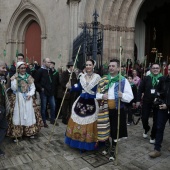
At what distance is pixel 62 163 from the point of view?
3.68 metres

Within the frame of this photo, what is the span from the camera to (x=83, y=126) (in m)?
4.04

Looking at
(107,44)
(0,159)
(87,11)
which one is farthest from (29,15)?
(0,159)

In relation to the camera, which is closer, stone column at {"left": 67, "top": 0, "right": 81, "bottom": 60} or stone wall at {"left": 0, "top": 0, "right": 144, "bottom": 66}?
stone wall at {"left": 0, "top": 0, "right": 144, "bottom": 66}

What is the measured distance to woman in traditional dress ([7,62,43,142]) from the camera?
182 inches

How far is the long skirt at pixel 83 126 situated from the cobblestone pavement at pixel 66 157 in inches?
8.0

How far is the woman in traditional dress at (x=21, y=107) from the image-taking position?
4.61m

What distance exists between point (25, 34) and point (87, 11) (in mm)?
7646

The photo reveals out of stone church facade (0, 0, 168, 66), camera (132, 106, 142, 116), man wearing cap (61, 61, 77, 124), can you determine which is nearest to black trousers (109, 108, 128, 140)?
man wearing cap (61, 61, 77, 124)

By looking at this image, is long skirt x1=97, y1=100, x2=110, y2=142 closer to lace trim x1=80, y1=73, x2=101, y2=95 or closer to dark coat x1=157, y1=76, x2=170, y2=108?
lace trim x1=80, y1=73, x2=101, y2=95

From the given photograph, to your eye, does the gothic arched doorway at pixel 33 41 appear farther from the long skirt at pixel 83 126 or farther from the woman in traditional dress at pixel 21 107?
the long skirt at pixel 83 126

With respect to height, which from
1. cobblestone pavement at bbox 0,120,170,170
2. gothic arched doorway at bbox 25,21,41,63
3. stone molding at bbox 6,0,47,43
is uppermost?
stone molding at bbox 6,0,47,43

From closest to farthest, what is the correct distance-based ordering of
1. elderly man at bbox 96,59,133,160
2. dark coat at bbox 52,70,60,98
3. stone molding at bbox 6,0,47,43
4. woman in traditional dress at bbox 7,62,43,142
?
elderly man at bbox 96,59,133,160, woman in traditional dress at bbox 7,62,43,142, dark coat at bbox 52,70,60,98, stone molding at bbox 6,0,47,43

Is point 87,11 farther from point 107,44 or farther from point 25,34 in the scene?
point 25,34

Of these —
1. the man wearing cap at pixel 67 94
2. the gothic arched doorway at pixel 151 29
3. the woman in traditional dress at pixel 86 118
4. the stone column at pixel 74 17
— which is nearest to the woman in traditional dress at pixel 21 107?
the woman in traditional dress at pixel 86 118
